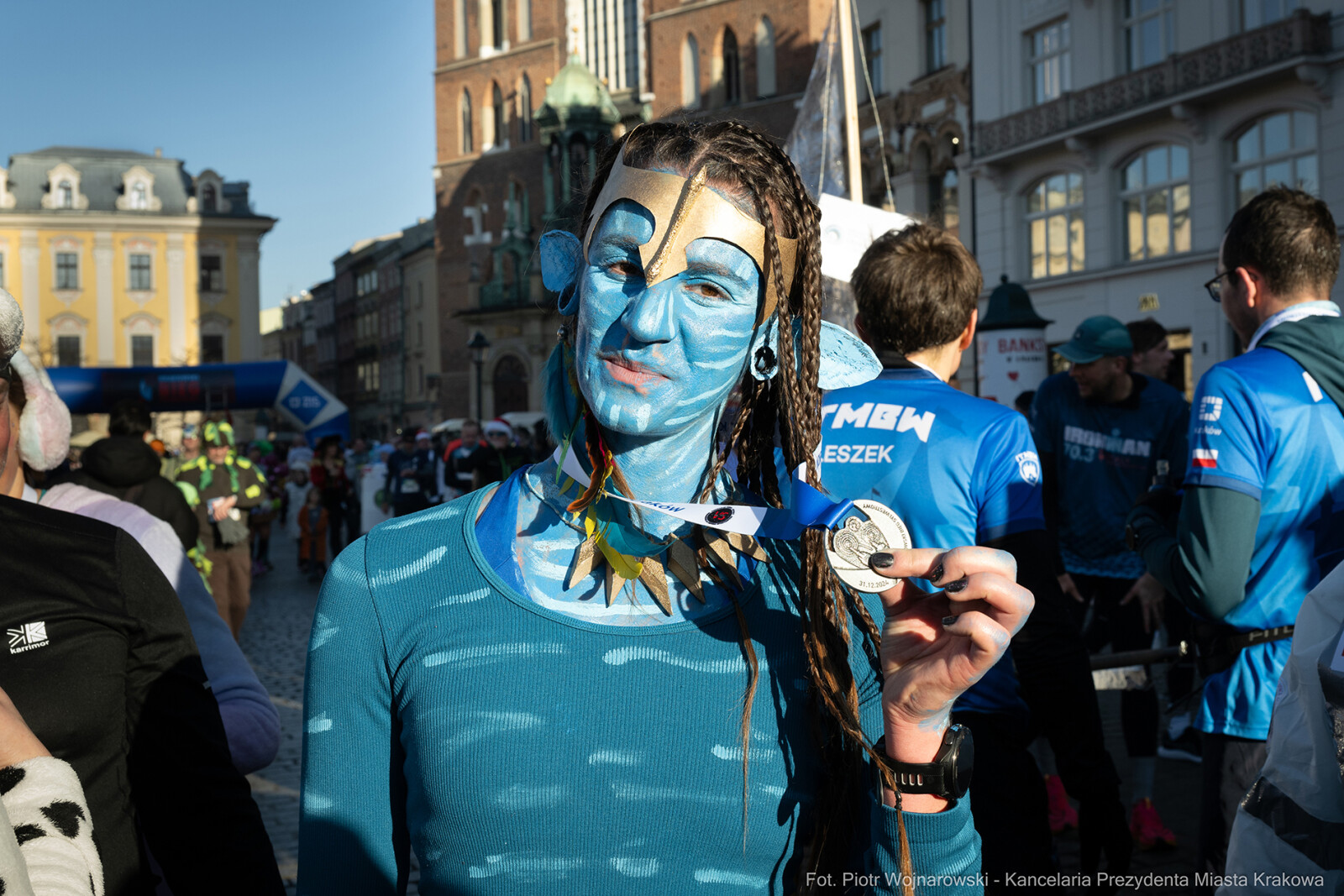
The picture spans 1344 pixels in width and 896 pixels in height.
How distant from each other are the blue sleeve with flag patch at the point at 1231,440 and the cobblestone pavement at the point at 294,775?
205 cm

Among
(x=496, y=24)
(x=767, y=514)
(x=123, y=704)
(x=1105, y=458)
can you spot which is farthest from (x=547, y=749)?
(x=496, y=24)

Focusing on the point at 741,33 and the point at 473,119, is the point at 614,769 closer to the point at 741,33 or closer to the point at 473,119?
the point at 741,33

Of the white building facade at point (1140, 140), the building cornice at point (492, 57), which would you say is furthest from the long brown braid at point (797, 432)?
the building cornice at point (492, 57)

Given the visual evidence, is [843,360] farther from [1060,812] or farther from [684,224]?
[1060,812]

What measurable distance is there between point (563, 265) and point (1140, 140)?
944 inches

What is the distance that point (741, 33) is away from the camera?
39750 millimetres

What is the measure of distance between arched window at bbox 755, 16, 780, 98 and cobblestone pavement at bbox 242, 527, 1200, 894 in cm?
3038

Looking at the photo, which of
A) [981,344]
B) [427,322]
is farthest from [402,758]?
[427,322]

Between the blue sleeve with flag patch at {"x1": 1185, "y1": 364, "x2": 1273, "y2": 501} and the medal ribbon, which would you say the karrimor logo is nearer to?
the medal ribbon

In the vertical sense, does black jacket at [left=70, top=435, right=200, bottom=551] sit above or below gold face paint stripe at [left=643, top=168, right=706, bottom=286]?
below

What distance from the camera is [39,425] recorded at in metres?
2.71

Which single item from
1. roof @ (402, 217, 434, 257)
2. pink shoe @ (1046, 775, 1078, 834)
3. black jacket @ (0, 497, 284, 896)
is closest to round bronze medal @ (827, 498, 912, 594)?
black jacket @ (0, 497, 284, 896)

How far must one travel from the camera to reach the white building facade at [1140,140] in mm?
20141

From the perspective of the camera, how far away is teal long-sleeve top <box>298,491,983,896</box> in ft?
5.06
